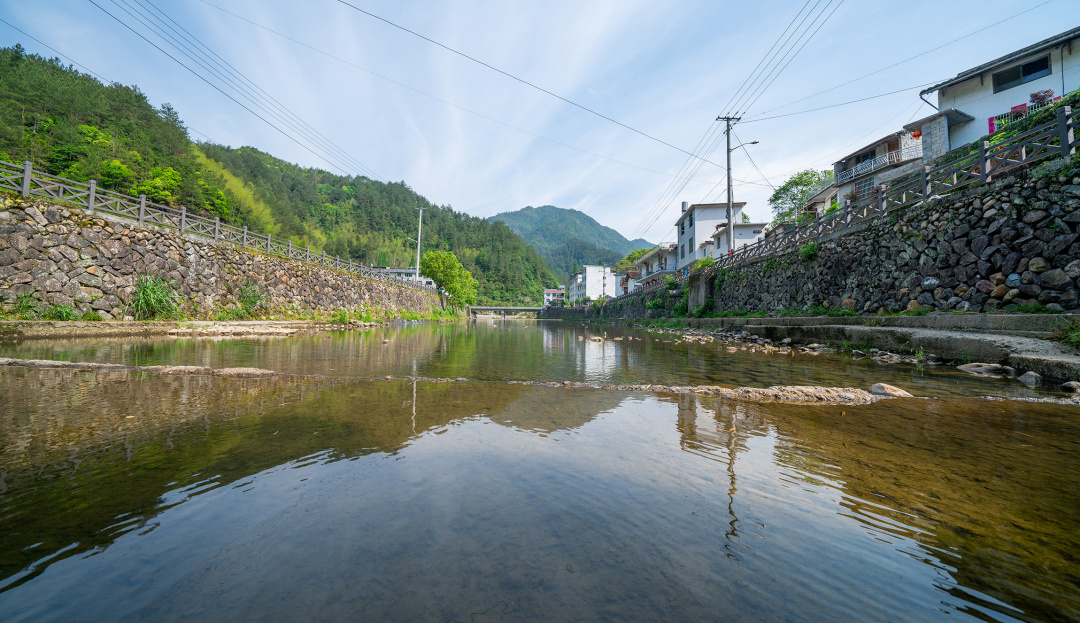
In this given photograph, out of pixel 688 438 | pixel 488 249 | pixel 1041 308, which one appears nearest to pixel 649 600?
pixel 688 438

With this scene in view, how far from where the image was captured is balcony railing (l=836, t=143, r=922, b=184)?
27.8 m

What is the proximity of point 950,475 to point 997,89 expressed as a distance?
35.1 meters

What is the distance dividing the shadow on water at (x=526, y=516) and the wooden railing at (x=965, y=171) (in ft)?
24.2

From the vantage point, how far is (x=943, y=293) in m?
8.80

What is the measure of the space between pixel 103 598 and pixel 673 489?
225cm

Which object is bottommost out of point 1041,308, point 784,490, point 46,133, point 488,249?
point 784,490

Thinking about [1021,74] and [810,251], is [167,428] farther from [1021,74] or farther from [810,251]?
[1021,74]

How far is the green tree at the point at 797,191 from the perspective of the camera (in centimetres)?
4300

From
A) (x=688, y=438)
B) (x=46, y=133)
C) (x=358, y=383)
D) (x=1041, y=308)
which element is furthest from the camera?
(x=46, y=133)

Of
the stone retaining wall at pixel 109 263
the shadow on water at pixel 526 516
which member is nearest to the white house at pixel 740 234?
the stone retaining wall at pixel 109 263

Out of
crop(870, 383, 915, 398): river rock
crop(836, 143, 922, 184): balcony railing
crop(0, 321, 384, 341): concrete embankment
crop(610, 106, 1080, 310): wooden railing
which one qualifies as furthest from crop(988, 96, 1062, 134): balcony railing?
crop(0, 321, 384, 341): concrete embankment

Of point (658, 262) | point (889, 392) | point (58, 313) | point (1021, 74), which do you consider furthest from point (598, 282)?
point (889, 392)

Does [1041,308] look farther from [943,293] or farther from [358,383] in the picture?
[358,383]

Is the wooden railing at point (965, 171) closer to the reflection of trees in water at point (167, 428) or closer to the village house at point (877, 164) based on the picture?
the reflection of trees in water at point (167, 428)
